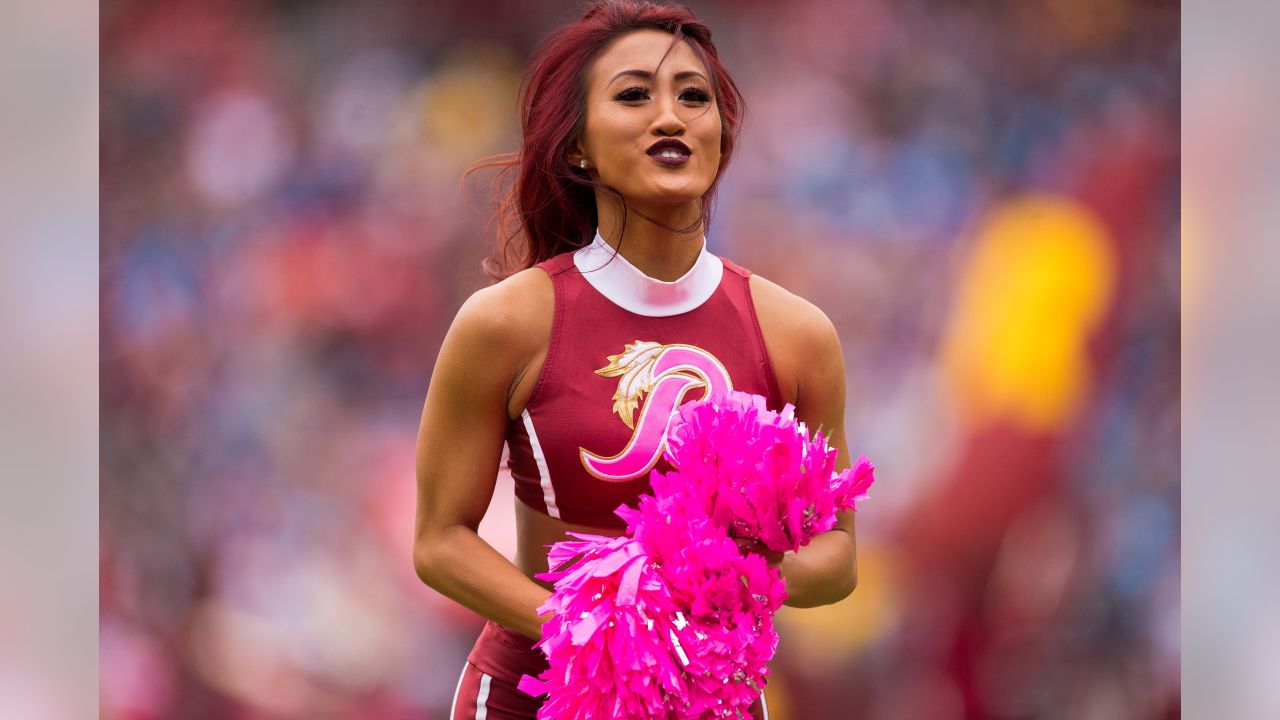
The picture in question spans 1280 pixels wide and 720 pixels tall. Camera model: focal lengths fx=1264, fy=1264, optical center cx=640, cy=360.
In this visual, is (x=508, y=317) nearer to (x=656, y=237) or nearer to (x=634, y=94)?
(x=656, y=237)

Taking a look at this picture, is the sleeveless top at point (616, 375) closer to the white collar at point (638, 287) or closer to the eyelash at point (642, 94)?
the white collar at point (638, 287)

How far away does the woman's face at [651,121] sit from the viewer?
61.5 inches

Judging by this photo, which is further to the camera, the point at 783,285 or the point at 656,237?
the point at 783,285

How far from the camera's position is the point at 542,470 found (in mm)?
1580

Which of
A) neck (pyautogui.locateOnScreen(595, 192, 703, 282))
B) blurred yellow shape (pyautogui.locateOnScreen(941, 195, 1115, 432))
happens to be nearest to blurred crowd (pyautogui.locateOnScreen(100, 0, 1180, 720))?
blurred yellow shape (pyautogui.locateOnScreen(941, 195, 1115, 432))

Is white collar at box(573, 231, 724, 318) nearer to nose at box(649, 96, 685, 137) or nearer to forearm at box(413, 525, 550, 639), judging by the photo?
nose at box(649, 96, 685, 137)

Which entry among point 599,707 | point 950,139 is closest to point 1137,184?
point 950,139

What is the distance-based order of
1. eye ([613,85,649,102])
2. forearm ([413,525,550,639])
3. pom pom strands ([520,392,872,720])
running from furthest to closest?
eye ([613,85,649,102])
forearm ([413,525,550,639])
pom pom strands ([520,392,872,720])

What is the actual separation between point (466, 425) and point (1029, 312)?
1.79 meters

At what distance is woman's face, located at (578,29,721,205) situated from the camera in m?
1.56

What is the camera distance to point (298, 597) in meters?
2.84

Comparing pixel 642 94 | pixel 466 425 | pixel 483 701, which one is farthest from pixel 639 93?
pixel 483 701

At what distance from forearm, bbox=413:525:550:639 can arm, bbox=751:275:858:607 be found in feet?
1.20
